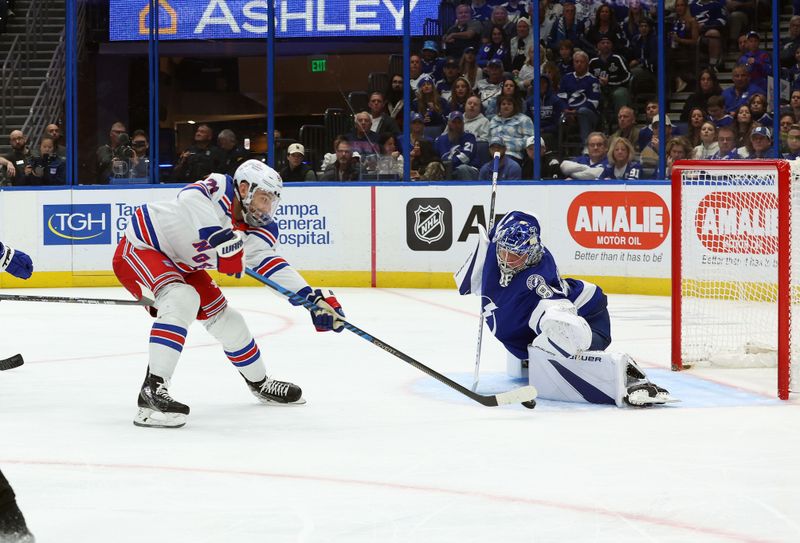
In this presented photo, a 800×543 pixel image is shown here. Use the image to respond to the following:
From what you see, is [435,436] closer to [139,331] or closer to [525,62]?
[139,331]

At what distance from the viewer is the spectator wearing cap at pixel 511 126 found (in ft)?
30.2

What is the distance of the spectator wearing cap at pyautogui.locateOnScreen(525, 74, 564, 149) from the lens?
360 inches

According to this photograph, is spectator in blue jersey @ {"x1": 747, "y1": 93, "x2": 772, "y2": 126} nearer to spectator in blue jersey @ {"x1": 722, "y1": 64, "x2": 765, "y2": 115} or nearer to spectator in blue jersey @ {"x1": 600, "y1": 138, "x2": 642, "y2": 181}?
spectator in blue jersey @ {"x1": 722, "y1": 64, "x2": 765, "y2": 115}

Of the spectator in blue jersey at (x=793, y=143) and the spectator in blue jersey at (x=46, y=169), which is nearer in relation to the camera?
the spectator in blue jersey at (x=793, y=143)

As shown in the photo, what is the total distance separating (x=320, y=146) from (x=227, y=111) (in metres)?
0.89

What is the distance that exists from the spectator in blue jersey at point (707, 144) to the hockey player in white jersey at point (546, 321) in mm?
4127

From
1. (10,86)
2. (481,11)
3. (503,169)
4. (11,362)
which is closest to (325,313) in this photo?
(11,362)

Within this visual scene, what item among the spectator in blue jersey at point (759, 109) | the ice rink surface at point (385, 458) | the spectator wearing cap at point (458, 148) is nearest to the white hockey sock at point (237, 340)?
the ice rink surface at point (385, 458)

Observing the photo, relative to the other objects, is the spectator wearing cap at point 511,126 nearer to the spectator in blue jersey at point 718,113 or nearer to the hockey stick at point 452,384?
the spectator in blue jersey at point 718,113

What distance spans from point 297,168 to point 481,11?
201cm

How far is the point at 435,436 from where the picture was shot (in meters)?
3.78

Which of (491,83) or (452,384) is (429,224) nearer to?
(491,83)

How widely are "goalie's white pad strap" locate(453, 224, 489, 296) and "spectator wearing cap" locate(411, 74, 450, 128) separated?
4.89 metres

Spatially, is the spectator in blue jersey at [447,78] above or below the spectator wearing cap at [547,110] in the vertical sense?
above
